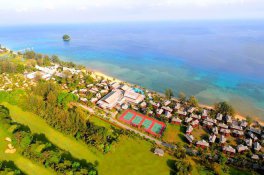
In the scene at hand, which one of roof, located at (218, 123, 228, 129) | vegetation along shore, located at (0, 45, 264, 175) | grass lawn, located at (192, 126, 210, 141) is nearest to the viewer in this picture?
vegetation along shore, located at (0, 45, 264, 175)

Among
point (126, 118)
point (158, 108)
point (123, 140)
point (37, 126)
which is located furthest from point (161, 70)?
point (37, 126)

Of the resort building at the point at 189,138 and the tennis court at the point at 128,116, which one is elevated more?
the resort building at the point at 189,138

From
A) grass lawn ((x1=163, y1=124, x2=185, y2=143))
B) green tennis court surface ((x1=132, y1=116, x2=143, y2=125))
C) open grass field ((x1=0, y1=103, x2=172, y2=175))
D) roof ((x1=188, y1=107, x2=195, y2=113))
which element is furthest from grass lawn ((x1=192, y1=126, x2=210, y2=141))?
green tennis court surface ((x1=132, y1=116, x2=143, y2=125))

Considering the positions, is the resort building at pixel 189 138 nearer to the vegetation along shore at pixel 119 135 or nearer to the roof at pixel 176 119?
the vegetation along shore at pixel 119 135

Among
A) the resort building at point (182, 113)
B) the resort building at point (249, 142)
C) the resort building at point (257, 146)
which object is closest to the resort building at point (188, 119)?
the resort building at point (182, 113)

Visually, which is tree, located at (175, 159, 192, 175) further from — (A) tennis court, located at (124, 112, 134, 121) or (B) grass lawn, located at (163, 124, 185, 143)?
(A) tennis court, located at (124, 112, 134, 121)
